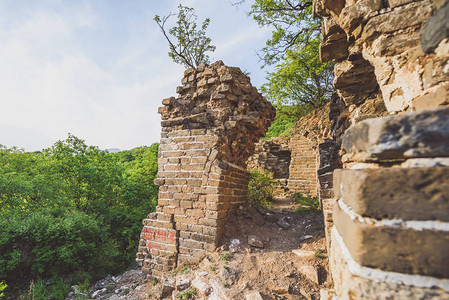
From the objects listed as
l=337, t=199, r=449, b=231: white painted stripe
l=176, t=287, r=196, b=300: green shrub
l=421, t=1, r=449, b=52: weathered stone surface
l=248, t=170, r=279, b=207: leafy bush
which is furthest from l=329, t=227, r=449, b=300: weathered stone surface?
l=248, t=170, r=279, b=207: leafy bush

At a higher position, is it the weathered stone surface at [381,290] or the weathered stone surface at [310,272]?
the weathered stone surface at [381,290]

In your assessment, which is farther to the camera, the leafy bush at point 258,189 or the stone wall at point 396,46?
the leafy bush at point 258,189

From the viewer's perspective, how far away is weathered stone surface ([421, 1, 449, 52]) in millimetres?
807

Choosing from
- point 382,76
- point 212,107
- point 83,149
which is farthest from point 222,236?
point 83,149

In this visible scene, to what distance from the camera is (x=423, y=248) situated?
1.87 feet

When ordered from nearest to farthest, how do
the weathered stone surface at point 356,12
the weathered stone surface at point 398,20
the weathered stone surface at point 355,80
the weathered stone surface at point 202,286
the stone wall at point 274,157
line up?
the weathered stone surface at point 398,20, the weathered stone surface at point 356,12, the weathered stone surface at point 355,80, the weathered stone surface at point 202,286, the stone wall at point 274,157

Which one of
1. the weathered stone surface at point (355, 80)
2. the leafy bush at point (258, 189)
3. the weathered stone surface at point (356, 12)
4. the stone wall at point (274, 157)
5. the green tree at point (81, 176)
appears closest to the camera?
the weathered stone surface at point (356, 12)

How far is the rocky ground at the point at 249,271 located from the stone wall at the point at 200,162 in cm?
24

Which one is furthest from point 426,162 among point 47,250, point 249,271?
point 47,250

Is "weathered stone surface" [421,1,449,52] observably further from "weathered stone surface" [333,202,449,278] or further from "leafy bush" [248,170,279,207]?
"leafy bush" [248,170,279,207]

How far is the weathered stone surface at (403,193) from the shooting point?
1.84 feet

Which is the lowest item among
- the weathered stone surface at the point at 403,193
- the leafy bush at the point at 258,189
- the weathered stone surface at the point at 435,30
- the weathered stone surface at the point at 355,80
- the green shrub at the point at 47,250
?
the green shrub at the point at 47,250

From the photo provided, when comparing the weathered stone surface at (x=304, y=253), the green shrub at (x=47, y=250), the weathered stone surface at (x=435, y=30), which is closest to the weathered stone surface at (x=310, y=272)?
the weathered stone surface at (x=304, y=253)

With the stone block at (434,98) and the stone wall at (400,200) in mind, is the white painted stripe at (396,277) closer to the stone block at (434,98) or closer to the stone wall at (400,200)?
the stone wall at (400,200)
